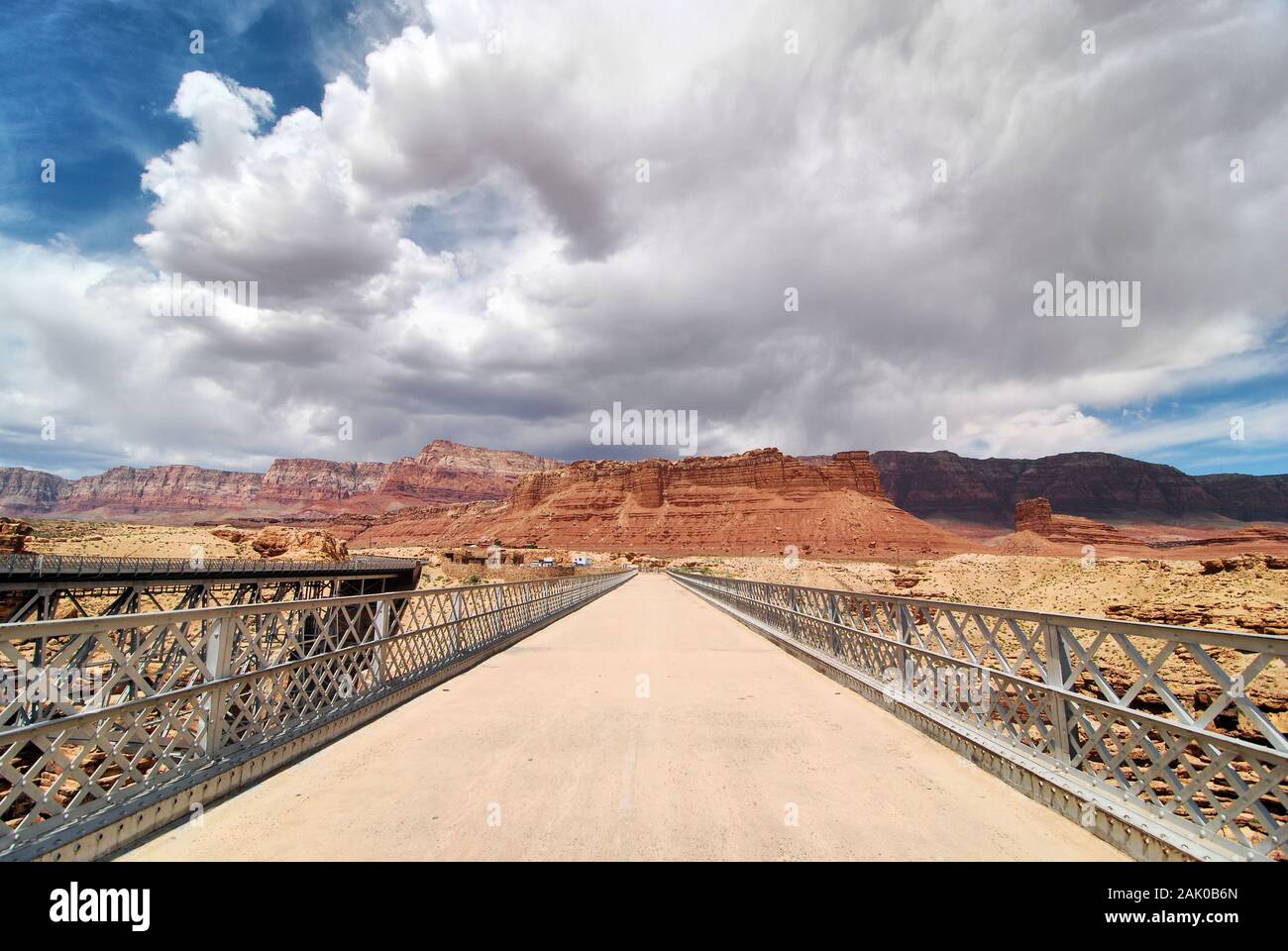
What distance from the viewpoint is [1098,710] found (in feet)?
15.8

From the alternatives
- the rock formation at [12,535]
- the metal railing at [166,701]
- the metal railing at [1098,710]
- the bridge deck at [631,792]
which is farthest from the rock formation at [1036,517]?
the metal railing at [166,701]

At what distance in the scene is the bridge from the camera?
160 inches

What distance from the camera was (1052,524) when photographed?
159 meters

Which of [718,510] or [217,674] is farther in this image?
[718,510]

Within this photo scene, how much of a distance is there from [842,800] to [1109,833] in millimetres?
1801

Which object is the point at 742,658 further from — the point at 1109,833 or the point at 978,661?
the point at 1109,833

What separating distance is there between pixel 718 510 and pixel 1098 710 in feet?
455

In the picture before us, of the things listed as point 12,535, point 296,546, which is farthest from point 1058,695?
point 296,546

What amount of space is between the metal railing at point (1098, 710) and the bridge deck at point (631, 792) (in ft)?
1.41

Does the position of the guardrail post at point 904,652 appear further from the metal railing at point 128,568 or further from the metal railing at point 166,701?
the metal railing at point 128,568

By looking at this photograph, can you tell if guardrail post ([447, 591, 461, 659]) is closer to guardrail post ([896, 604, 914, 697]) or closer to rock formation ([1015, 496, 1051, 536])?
guardrail post ([896, 604, 914, 697])

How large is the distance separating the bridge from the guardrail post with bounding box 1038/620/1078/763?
0.06ft

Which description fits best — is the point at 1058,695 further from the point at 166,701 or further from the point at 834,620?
the point at 166,701
